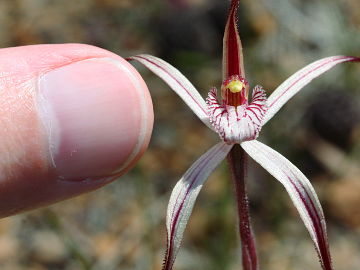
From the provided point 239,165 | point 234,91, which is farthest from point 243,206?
point 234,91

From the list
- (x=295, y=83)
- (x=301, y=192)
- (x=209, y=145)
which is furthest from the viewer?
(x=209, y=145)

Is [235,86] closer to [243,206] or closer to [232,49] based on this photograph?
[232,49]

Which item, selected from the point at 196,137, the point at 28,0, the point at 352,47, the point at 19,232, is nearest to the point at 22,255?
the point at 19,232

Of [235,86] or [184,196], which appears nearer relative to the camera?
[184,196]

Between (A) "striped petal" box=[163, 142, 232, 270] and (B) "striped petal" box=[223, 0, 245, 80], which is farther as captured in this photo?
(B) "striped petal" box=[223, 0, 245, 80]

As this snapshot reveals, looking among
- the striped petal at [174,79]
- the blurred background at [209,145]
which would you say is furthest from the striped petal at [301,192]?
the blurred background at [209,145]

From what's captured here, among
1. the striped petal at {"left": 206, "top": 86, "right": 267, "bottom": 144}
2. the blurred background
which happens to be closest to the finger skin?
the striped petal at {"left": 206, "top": 86, "right": 267, "bottom": 144}

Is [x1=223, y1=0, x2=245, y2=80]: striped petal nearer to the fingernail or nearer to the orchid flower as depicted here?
the orchid flower

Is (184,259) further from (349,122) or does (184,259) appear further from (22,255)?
(349,122)
